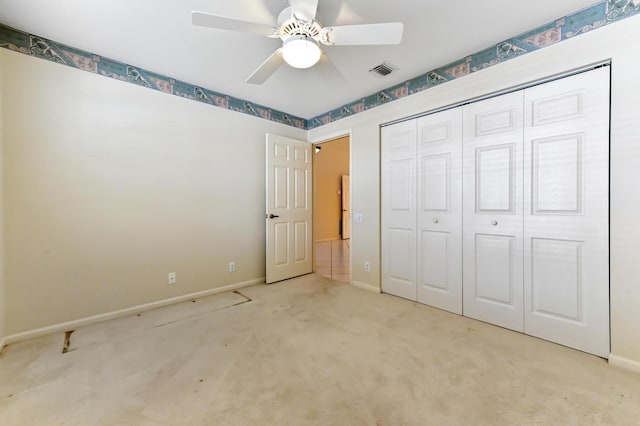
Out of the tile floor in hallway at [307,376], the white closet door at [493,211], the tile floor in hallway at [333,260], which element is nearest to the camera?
the tile floor in hallway at [307,376]

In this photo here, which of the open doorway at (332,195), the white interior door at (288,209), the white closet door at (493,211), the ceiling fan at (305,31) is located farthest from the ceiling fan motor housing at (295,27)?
the open doorway at (332,195)

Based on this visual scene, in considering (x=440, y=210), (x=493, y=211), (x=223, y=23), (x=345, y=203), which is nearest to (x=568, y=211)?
(x=493, y=211)

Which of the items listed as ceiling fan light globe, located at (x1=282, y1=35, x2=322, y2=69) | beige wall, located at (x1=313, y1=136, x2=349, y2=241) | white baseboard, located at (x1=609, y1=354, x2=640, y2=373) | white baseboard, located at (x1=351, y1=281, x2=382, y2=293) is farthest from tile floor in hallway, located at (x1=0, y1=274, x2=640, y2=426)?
beige wall, located at (x1=313, y1=136, x2=349, y2=241)

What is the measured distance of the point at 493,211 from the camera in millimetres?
2311

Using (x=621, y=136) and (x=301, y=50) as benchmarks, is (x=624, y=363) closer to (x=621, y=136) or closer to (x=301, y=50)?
(x=621, y=136)

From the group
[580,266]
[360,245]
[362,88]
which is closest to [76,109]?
[362,88]

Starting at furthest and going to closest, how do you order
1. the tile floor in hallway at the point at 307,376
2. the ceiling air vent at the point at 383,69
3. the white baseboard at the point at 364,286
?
the white baseboard at the point at 364,286 < the ceiling air vent at the point at 383,69 < the tile floor in hallway at the point at 307,376

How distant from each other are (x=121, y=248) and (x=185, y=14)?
216 cm

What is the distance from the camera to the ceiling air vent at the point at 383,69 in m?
2.54

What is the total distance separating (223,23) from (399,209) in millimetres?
2387

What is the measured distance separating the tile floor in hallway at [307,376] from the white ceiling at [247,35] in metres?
2.47

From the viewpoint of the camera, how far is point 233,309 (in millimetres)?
2711

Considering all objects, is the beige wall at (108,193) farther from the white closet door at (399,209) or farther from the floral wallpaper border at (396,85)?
the white closet door at (399,209)

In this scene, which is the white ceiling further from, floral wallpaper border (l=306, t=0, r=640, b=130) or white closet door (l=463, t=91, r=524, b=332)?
white closet door (l=463, t=91, r=524, b=332)
